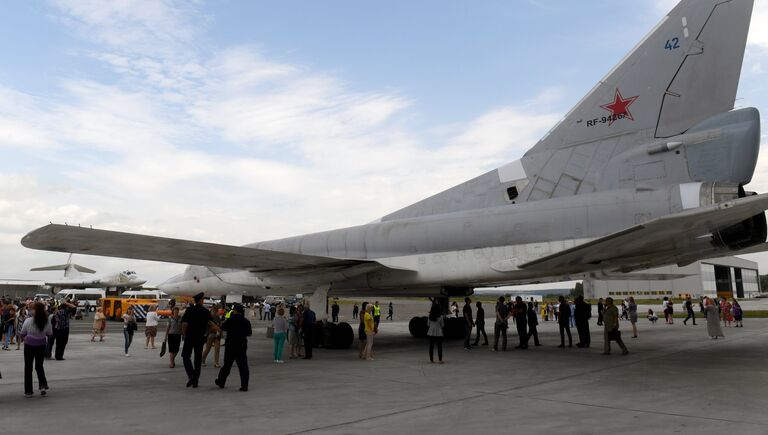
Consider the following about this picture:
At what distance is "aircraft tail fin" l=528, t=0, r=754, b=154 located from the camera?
973 centimetres

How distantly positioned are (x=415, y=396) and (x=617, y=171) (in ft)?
20.8

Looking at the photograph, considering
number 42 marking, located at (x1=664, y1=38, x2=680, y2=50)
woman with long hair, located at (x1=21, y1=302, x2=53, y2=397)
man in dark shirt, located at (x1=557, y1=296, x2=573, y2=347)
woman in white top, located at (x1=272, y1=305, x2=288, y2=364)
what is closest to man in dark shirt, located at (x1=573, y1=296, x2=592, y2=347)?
man in dark shirt, located at (x1=557, y1=296, x2=573, y2=347)

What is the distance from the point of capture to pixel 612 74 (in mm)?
11188

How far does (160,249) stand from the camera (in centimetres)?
1152

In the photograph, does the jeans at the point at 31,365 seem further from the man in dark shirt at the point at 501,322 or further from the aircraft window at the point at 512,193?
the man in dark shirt at the point at 501,322

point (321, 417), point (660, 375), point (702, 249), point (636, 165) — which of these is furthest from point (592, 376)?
point (321, 417)

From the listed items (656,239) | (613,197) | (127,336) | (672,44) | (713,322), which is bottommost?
(127,336)

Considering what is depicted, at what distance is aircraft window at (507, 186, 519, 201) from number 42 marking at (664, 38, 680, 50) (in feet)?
13.4

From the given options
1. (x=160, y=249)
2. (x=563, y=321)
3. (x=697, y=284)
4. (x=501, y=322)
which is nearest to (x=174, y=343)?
(x=160, y=249)

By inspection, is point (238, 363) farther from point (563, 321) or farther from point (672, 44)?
point (672, 44)

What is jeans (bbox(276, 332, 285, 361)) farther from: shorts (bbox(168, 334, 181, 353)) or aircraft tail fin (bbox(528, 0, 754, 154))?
aircraft tail fin (bbox(528, 0, 754, 154))

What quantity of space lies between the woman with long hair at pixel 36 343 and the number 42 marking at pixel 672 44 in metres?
12.1

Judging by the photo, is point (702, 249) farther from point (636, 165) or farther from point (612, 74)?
point (612, 74)

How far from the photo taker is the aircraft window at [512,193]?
1197 centimetres
